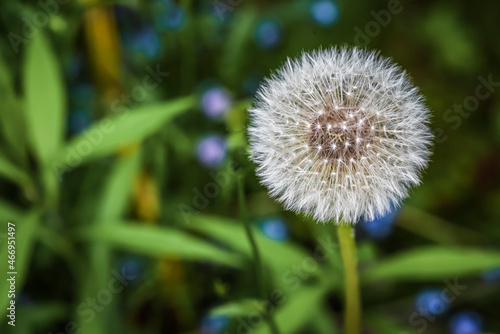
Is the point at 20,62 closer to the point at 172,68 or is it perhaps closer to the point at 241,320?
the point at 172,68

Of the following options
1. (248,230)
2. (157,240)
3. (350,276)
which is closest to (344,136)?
(248,230)

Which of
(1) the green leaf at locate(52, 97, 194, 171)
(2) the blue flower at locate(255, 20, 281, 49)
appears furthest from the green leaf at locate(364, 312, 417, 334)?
(2) the blue flower at locate(255, 20, 281, 49)

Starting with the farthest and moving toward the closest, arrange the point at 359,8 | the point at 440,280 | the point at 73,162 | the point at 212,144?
the point at 359,8 → the point at 440,280 → the point at 212,144 → the point at 73,162

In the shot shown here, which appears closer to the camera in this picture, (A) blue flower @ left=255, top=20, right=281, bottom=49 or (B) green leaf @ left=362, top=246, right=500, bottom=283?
(B) green leaf @ left=362, top=246, right=500, bottom=283

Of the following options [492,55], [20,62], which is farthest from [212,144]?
[492,55]

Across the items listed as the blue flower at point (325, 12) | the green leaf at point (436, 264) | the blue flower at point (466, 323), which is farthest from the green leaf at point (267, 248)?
the blue flower at point (325, 12)

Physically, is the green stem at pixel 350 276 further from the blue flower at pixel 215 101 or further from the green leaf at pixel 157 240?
the blue flower at pixel 215 101

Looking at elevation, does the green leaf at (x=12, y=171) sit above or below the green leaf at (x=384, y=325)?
above

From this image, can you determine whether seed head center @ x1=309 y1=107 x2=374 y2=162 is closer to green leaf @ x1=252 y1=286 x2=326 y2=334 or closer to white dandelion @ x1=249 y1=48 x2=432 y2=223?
white dandelion @ x1=249 y1=48 x2=432 y2=223
